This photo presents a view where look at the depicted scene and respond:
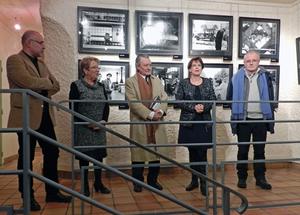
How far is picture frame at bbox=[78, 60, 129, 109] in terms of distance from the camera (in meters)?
3.70

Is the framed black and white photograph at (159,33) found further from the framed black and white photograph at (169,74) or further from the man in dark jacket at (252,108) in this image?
the man in dark jacket at (252,108)

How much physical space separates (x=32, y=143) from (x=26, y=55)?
0.67 meters

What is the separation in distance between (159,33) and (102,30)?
0.67m

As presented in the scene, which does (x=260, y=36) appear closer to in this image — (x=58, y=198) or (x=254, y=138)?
(x=254, y=138)

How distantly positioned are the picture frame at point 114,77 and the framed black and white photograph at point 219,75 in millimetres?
1021

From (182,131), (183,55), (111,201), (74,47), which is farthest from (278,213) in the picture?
(74,47)

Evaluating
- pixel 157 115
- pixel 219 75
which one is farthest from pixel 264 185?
pixel 219 75

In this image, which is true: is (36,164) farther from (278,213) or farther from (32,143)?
(278,213)

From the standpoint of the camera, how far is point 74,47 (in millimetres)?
3645

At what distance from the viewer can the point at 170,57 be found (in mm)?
3875

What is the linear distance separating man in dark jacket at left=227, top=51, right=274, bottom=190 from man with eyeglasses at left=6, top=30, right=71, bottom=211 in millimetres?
1669

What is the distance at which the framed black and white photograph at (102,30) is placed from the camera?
11.9ft

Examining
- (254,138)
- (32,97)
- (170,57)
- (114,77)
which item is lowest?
(254,138)

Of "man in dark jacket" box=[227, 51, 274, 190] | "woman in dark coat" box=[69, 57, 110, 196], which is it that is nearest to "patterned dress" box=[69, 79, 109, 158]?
"woman in dark coat" box=[69, 57, 110, 196]
